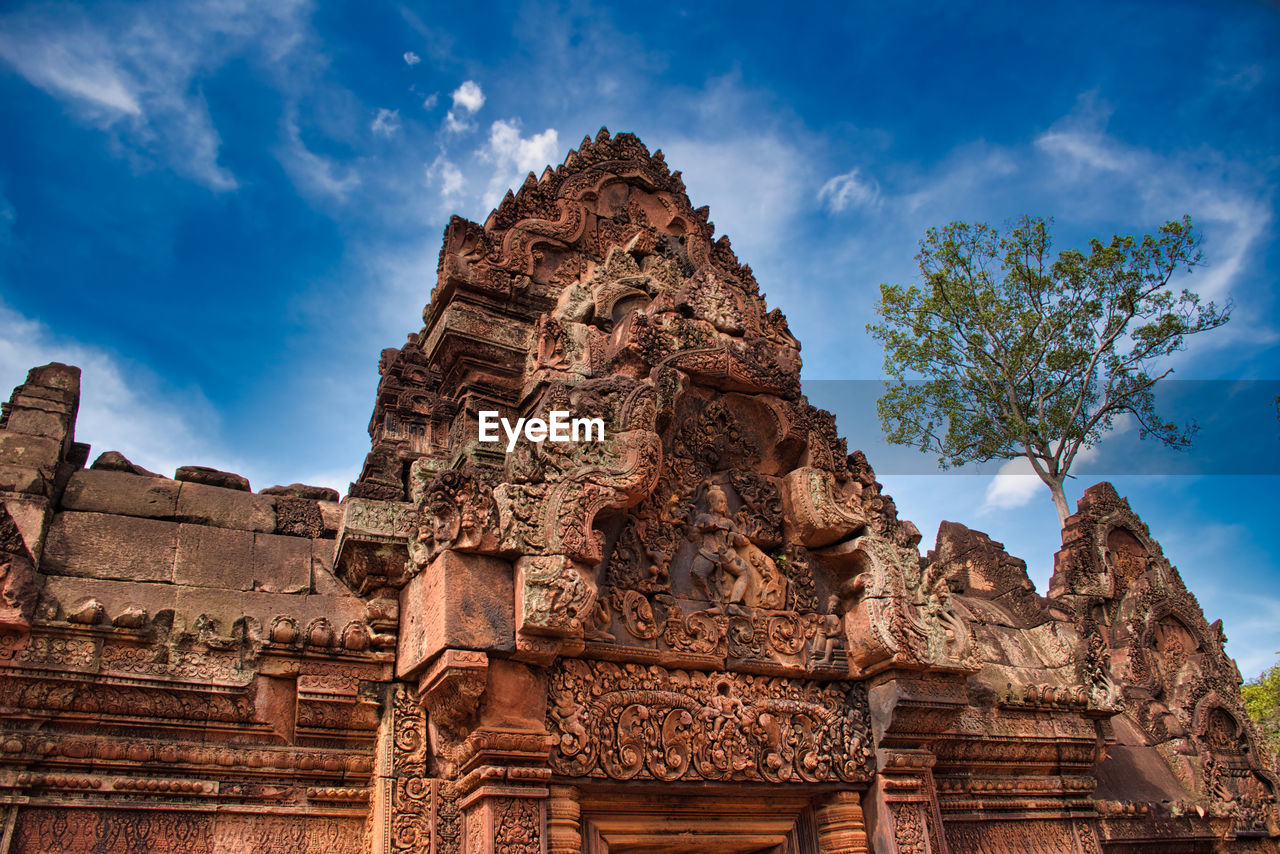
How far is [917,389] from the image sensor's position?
62.6 feet

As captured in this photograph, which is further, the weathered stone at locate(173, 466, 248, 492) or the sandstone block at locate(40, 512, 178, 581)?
the weathered stone at locate(173, 466, 248, 492)

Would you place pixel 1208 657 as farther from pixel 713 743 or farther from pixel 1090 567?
pixel 713 743

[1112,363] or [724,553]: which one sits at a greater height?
[1112,363]

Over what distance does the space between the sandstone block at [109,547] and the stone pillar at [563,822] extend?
269cm

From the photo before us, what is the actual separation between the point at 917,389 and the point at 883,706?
13.8 meters

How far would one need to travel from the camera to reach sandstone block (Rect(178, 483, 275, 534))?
604 cm

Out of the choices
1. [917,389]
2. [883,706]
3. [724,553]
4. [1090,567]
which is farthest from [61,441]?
[917,389]

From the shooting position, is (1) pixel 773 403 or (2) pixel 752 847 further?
(1) pixel 773 403

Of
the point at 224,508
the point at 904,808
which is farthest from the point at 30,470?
the point at 904,808

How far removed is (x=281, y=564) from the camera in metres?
5.96

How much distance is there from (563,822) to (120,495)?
3.51m

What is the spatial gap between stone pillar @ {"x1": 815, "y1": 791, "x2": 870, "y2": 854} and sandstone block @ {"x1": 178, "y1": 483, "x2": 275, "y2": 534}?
4210 mm

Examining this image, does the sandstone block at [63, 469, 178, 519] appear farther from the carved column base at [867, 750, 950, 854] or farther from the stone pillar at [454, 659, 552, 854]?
the carved column base at [867, 750, 950, 854]

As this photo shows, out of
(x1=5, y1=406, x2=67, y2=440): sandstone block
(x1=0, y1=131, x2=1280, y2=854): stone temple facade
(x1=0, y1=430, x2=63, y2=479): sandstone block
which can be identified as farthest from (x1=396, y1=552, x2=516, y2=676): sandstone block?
(x1=5, y1=406, x2=67, y2=440): sandstone block
